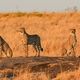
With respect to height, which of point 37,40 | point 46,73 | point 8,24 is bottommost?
point 46,73

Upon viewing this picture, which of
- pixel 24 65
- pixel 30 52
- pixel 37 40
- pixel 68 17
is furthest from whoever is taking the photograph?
pixel 68 17

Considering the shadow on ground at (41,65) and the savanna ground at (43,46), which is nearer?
the savanna ground at (43,46)

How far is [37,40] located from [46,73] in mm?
6655

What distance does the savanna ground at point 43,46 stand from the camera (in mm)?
A: 16391

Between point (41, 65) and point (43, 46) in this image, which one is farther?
point (43, 46)

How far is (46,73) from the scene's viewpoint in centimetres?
1659

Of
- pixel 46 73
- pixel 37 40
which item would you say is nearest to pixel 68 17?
pixel 37 40

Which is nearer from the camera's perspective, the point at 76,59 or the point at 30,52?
the point at 76,59

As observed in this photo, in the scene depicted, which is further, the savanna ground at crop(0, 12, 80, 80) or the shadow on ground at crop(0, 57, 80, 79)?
the shadow on ground at crop(0, 57, 80, 79)

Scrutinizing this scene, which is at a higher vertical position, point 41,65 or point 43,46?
point 43,46

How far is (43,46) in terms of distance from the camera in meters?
30.3

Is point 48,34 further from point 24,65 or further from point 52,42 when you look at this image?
point 24,65

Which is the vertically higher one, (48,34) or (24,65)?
(48,34)

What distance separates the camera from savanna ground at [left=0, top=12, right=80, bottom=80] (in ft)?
53.8
